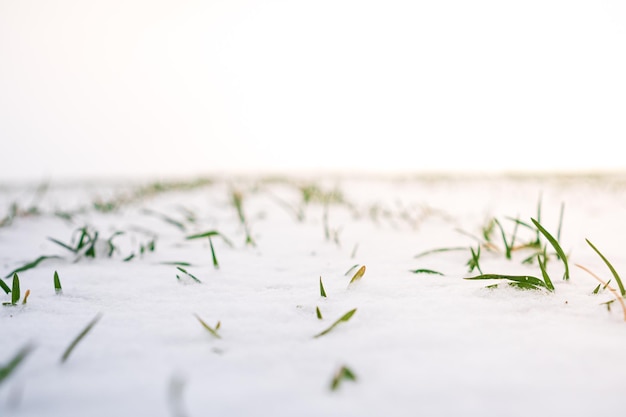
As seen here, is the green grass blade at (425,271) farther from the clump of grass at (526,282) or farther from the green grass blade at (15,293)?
the green grass blade at (15,293)

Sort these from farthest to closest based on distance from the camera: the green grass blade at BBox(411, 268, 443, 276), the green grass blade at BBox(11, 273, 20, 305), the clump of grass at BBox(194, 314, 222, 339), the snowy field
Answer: the green grass blade at BBox(411, 268, 443, 276) < the green grass blade at BBox(11, 273, 20, 305) < the clump of grass at BBox(194, 314, 222, 339) < the snowy field

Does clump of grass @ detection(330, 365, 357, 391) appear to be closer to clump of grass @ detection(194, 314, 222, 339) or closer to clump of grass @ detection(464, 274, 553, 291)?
clump of grass @ detection(194, 314, 222, 339)

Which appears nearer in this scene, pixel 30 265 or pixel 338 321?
pixel 338 321

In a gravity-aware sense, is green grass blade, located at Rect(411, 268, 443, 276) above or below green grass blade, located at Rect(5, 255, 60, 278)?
above

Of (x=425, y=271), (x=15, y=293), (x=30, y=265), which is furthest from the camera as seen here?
(x=30, y=265)

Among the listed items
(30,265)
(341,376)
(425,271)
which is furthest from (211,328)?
(30,265)

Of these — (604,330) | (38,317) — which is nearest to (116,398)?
(38,317)

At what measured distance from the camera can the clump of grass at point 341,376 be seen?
0.64m

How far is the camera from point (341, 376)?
2.17ft

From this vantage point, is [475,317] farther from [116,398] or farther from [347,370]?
[116,398]

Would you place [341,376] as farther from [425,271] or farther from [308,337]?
→ [425,271]

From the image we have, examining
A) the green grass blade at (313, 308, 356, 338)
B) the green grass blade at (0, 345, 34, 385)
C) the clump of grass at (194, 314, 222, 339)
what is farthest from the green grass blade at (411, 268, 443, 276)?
the green grass blade at (0, 345, 34, 385)

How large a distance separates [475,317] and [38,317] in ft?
3.24

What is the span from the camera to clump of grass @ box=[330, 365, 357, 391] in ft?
2.10
